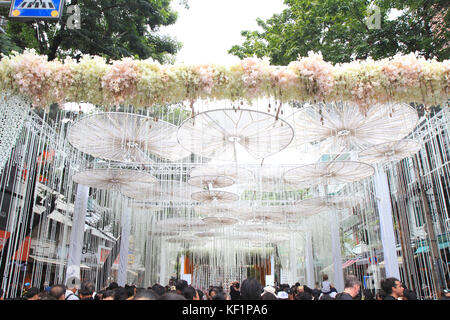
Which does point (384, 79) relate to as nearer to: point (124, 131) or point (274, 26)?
point (124, 131)

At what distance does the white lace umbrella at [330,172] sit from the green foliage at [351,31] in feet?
13.2

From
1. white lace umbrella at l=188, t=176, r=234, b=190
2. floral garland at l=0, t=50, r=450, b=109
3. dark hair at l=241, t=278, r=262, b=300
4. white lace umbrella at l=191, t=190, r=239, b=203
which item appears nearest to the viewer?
dark hair at l=241, t=278, r=262, b=300

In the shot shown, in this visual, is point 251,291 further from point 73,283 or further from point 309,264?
point 309,264

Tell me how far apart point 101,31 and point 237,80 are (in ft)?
25.0

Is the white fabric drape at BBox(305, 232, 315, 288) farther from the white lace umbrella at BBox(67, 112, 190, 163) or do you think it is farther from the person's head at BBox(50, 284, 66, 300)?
the person's head at BBox(50, 284, 66, 300)

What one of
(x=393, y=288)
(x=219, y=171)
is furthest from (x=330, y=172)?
(x=393, y=288)

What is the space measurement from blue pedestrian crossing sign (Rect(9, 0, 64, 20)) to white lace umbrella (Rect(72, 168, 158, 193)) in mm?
3834

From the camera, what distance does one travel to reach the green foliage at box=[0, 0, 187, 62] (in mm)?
9977

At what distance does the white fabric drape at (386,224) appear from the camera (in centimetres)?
850

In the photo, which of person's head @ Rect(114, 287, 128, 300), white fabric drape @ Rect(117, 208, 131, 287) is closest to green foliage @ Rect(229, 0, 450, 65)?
white fabric drape @ Rect(117, 208, 131, 287)

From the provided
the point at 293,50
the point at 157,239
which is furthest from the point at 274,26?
the point at 157,239

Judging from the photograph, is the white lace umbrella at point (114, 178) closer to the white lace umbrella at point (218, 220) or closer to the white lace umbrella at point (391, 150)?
the white lace umbrella at point (218, 220)

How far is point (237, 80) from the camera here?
14.9ft
